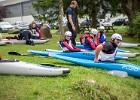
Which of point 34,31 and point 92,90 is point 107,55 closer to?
point 92,90

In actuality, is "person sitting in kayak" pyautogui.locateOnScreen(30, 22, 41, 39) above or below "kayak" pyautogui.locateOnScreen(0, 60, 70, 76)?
above

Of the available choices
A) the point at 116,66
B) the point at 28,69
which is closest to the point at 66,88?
the point at 28,69

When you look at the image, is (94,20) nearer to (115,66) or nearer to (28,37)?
(28,37)

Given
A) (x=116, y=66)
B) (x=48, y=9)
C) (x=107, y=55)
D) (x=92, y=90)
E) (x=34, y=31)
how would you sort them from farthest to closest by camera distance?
(x=48, y=9) < (x=34, y=31) < (x=107, y=55) < (x=116, y=66) < (x=92, y=90)

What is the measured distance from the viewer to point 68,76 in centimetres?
632

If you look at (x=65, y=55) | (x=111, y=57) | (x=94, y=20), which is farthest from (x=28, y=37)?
(x=94, y=20)

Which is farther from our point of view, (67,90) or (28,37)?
(28,37)

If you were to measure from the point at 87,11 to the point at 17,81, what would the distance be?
1632cm

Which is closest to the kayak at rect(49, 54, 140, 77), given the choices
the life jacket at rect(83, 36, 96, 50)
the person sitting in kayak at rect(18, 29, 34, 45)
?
the life jacket at rect(83, 36, 96, 50)

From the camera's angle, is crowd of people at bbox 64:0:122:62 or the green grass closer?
the green grass

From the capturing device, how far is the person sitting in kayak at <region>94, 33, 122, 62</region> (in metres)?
7.13

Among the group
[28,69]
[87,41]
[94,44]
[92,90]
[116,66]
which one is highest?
[87,41]

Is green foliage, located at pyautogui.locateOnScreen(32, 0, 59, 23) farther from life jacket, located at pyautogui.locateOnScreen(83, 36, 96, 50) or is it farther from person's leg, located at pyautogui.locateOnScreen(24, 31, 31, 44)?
life jacket, located at pyautogui.locateOnScreen(83, 36, 96, 50)

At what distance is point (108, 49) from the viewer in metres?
7.32
